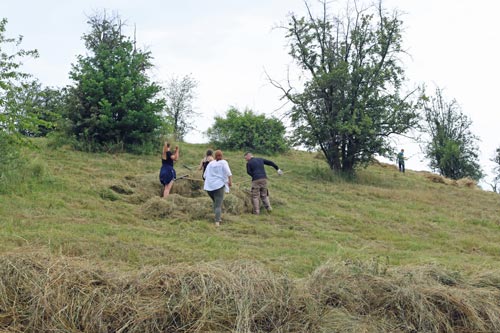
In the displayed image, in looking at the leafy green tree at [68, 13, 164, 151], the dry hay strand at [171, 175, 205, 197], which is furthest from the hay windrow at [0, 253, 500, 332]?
the leafy green tree at [68, 13, 164, 151]

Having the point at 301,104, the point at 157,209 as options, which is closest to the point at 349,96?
the point at 301,104

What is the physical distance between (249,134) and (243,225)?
62.3 ft

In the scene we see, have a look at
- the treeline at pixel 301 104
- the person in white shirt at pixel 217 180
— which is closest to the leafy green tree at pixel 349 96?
the treeline at pixel 301 104

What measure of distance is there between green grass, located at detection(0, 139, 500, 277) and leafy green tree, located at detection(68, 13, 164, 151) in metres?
1.43

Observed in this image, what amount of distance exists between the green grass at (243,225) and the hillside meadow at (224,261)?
54 mm

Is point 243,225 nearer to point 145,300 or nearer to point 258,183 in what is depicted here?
point 258,183

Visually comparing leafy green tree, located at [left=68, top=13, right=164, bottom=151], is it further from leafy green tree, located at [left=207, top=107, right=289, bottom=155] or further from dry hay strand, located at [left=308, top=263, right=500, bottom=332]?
dry hay strand, located at [left=308, top=263, right=500, bottom=332]

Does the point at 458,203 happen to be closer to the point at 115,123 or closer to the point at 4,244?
the point at 115,123

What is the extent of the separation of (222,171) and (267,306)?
19.0ft

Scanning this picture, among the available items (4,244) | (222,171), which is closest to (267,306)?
(4,244)

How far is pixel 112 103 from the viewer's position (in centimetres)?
2133

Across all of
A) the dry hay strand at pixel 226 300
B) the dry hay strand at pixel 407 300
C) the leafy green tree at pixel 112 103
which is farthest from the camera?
the leafy green tree at pixel 112 103

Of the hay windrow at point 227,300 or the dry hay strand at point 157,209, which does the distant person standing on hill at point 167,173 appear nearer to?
the dry hay strand at point 157,209

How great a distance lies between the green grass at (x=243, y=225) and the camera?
8312 mm
